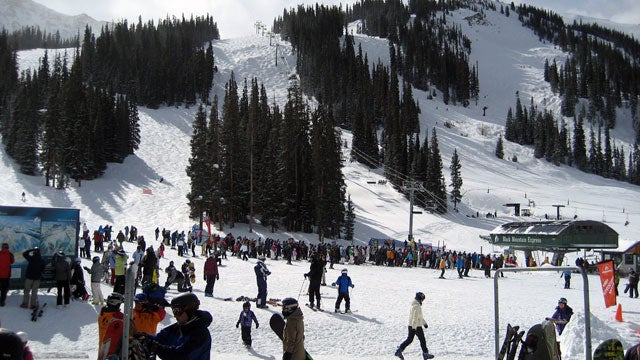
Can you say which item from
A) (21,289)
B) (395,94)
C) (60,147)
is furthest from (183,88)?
(21,289)

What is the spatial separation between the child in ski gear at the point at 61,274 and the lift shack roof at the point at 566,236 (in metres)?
34.9

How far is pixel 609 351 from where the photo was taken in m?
6.00

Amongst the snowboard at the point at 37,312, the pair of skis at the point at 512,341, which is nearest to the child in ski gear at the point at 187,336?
the pair of skis at the point at 512,341

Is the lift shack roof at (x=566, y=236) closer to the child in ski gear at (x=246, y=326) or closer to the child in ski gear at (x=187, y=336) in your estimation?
the child in ski gear at (x=246, y=326)

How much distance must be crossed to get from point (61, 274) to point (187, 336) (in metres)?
9.64

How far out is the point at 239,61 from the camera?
433 feet

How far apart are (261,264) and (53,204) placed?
36.2 meters

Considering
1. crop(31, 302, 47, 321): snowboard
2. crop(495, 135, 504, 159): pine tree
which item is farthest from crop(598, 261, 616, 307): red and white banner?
crop(495, 135, 504, 159): pine tree

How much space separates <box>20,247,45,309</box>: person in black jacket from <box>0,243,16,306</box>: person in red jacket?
323mm

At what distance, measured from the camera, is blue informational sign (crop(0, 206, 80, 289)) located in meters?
13.2

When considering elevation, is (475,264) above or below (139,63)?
below

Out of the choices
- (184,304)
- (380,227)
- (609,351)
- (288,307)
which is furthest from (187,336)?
(380,227)

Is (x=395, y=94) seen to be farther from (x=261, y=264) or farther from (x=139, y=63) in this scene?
(x=261, y=264)

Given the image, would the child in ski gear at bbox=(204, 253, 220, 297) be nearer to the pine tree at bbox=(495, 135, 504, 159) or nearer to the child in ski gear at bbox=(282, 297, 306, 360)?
the child in ski gear at bbox=(282, 297, 306, 360)
